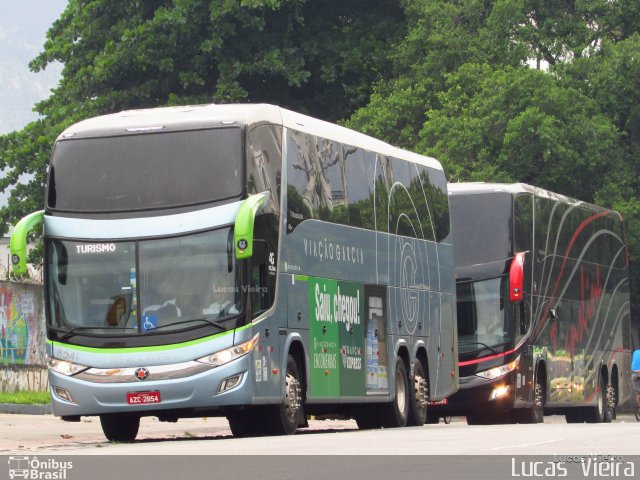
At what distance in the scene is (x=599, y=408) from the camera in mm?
35719

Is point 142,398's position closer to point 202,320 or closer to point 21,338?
point 202,320

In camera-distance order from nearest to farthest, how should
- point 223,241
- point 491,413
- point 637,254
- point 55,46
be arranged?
point 223,241
point 491,413
point 637,254
point 55,46

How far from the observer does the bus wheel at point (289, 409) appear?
21172 millimetres

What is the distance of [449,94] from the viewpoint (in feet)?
136

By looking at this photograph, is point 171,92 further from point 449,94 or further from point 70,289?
point 70,289

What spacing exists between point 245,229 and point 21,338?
537 inches

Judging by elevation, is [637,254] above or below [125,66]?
below

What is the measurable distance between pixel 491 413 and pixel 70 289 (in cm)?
1315

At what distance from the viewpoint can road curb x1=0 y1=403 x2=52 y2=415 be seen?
27466mm

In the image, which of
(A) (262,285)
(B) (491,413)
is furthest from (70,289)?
(B) (491,413)

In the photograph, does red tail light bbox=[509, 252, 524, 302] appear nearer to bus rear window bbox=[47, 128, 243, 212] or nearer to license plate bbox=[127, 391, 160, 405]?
bus rear window bbox=[47, 128, 243, 212]

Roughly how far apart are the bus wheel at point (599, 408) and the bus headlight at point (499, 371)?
6.96 metres
